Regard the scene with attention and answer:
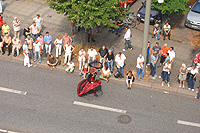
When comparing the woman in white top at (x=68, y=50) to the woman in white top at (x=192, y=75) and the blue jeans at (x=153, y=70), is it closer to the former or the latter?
the blue jeans at (x=153, y=70)

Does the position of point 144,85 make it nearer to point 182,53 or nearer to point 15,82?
point 182,53

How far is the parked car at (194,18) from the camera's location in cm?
2361

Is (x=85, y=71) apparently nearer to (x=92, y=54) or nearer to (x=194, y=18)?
(x=92, y=54)

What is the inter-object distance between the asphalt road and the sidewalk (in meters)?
1.04

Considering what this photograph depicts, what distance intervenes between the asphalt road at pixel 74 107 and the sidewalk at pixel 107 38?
1.04 m

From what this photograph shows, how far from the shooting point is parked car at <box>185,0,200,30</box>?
2361cm

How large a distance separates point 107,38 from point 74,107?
7.29m

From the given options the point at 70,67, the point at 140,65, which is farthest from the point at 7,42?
the point at 140,65

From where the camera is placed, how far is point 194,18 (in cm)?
2380

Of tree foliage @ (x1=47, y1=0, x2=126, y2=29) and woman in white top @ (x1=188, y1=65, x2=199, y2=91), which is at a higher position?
tree foliage @ (x1=47, y1=0, x2=126, y2=29)

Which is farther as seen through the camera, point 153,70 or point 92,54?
point 92,54

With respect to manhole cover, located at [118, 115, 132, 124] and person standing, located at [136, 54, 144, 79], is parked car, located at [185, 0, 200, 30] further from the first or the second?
manhole cover, located at [118, 115, 132, 124]

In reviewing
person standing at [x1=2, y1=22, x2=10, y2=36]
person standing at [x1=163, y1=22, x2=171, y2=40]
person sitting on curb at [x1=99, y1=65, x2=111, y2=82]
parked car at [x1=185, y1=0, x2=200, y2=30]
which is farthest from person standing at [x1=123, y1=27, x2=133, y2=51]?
person standing at [x1=2, y1=22, x2=10, y2=36]

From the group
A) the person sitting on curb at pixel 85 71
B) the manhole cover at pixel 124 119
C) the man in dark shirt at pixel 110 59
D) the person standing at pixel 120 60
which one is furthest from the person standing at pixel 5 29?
the manhole cover at pixel 124 119
